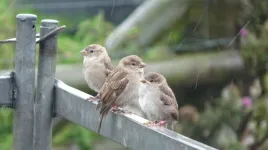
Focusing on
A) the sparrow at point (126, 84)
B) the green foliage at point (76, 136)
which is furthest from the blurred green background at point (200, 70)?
the sparrow at point (126, 84)

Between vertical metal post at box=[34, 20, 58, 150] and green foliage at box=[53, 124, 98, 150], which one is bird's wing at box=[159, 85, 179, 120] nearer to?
vertical metal post at box=[34, 20, 58, 150]

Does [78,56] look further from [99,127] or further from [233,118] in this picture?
[99,127]

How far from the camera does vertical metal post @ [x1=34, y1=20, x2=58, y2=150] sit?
2867 millimetres

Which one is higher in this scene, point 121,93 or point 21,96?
point 21,96

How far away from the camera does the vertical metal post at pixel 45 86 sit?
2.87 meters

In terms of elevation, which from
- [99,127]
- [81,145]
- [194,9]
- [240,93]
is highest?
[194,9]

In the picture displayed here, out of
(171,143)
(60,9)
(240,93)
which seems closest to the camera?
(171,143)

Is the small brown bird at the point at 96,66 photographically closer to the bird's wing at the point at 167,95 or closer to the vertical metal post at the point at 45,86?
the bird's wing at the point at 167,95

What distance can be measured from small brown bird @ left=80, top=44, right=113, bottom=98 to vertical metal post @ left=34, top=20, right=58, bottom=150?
2.17m

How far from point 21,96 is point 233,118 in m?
3.62

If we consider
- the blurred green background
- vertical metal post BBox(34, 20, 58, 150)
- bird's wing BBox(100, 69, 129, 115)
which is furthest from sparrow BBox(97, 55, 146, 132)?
vertical metal post BBox(34, 20, 58, 150)

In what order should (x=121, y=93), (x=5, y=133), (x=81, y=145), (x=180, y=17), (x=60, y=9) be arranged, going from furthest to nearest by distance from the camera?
(x=60, y=9) → (x=81, y=145) → (x=5, y=133) → (x=180, y=17) → (x=121, y=93)

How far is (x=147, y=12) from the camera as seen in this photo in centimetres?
579

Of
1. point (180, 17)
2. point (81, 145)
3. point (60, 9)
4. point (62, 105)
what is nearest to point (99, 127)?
point (62, 105)
